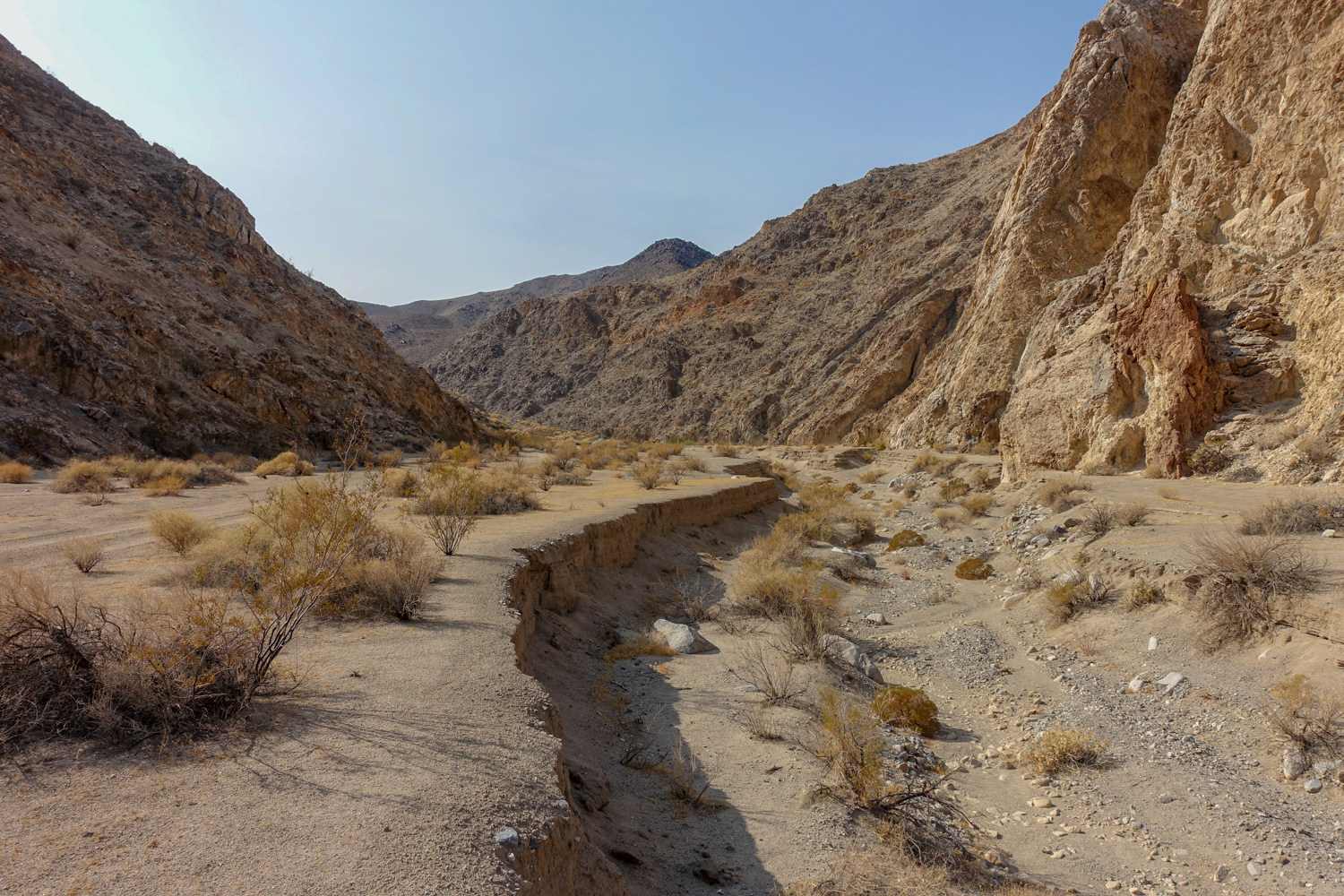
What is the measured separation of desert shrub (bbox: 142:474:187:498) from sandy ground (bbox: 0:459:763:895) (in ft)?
29.8

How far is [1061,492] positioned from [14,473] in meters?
19.9

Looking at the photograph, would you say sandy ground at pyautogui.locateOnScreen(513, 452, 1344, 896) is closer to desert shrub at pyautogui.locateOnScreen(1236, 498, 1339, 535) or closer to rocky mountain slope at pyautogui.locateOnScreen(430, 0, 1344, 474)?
desert shrub at pyautogui.locateOnScreen(1236, 498, 1339, 535)

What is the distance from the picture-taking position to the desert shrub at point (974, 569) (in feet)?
36.3

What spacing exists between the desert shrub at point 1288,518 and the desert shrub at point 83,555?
12.2m

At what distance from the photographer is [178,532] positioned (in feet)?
23.9

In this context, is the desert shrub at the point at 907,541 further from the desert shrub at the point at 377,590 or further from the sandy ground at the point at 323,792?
the sandy ground at the point at 323,792

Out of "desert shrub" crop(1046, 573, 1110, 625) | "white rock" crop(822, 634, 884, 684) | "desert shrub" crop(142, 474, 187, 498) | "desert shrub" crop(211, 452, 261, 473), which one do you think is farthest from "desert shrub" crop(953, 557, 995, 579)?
"desert shrub" crop(211, 452, 261, 473)

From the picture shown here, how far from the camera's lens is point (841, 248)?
198 ft

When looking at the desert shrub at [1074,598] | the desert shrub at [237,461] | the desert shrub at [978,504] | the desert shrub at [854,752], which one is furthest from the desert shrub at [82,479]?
the desert shrub at [978,504]

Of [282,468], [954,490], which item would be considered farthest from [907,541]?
[282,468]

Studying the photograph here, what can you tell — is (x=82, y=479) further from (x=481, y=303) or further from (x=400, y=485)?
(x=481, y=303)

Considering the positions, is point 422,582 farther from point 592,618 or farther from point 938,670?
point 938,670

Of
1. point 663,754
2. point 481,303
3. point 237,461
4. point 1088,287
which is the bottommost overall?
point 663,754

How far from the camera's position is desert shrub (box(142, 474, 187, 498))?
479 inches
